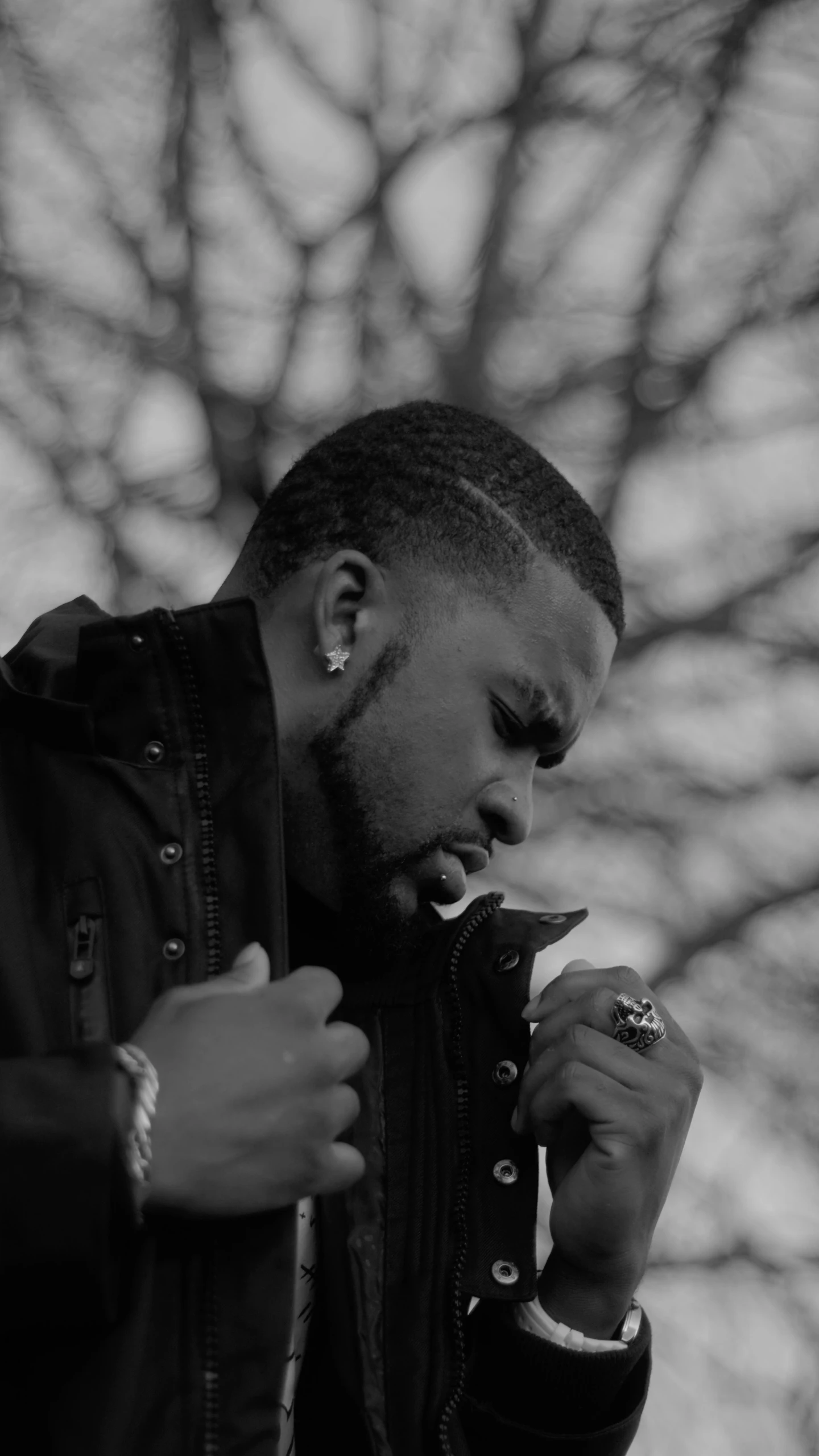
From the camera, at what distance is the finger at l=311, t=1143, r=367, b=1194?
3.46 feet

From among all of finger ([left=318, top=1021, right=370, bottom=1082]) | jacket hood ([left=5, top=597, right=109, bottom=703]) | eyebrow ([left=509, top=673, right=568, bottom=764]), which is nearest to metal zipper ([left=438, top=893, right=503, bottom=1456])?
eyebrow ([left=509, top=673, right=568, bottom=764])

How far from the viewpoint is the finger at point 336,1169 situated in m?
1.05

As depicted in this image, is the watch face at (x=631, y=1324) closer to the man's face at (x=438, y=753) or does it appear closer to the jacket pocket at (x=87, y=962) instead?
the man's face at (x=438, y=753)

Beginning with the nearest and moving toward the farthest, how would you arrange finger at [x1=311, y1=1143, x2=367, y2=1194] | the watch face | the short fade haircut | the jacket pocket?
finger at [x1=311, y1=1143, x2=367, y2=1194] → the jacket pocket → the watch face → the short fade haircut

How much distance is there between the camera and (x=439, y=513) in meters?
1.73

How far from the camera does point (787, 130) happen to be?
308 centimetres

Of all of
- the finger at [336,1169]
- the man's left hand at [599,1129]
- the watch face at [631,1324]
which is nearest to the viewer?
the finger at [336,1169]

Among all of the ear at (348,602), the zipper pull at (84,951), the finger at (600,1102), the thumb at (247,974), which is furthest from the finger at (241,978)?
the ear at (348,602)

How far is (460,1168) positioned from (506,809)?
0.42 meters

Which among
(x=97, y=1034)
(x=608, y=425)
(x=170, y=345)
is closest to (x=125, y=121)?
(x=170, y=345)

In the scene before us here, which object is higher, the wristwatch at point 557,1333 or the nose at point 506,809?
the nose at point 506,809

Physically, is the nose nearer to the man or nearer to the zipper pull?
the man

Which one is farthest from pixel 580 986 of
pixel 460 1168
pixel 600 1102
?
pixel 460 1168

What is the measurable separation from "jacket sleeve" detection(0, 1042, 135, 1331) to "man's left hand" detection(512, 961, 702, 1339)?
0.61 m
